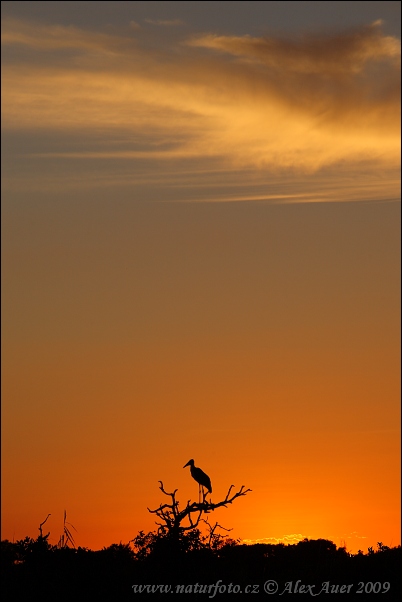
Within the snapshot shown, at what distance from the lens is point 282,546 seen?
37438 mm

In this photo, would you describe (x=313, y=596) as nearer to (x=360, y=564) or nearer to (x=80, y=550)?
(x=360, y=564)

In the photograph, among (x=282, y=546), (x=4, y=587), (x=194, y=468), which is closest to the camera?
(x=4, y=587)

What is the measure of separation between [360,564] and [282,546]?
5583 millimetres

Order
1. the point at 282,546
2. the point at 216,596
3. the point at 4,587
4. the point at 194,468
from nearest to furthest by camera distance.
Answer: the point at 216,596, the point at 4,587, the point at 194,468, the point at 282,546

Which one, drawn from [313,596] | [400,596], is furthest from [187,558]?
[400,596]

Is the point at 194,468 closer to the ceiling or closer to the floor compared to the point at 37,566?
closer to the ceiling

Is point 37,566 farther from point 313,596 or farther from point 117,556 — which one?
point 313,596

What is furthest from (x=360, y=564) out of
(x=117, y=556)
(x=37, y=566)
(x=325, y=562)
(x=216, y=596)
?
(x=37, y=566)

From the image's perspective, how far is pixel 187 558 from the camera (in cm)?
3084

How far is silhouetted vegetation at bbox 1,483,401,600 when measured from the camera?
30.3 metres

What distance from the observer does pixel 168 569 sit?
3072 centimetres

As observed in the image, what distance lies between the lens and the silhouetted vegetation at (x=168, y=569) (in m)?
30.3

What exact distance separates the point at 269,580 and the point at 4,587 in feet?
24.7

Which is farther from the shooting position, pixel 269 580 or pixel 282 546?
pixel 282 546
